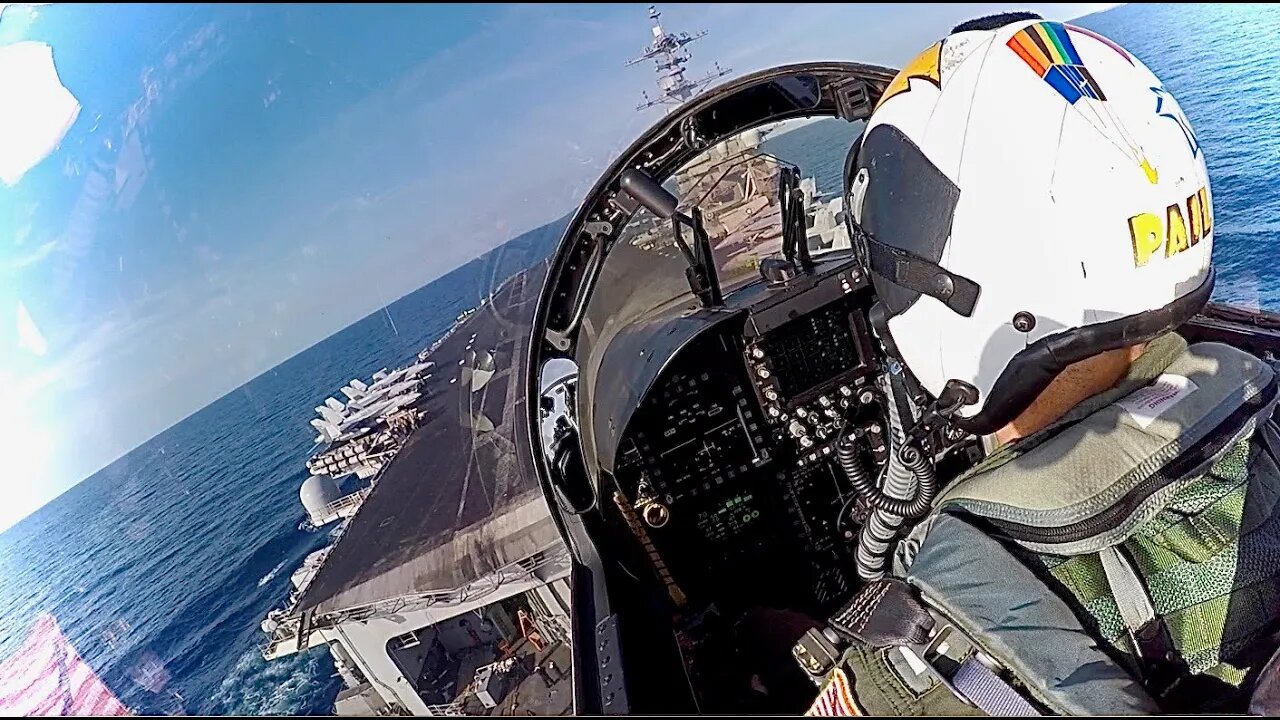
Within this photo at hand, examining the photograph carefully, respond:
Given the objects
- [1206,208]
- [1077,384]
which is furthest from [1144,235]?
[1077,384]

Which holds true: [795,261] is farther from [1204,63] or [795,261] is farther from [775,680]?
[1204,63]

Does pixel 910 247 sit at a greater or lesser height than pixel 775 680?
greater

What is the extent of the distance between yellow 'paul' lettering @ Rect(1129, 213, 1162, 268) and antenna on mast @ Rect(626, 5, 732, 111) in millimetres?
2380

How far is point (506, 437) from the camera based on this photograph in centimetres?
298

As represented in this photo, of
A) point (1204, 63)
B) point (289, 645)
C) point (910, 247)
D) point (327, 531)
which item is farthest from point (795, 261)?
point (289, 645)

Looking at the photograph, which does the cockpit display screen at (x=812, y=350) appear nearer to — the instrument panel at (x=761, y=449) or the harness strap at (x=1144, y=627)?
the instrument panel at (x=761, y=449)

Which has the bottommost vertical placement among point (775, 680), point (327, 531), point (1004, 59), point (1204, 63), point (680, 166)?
point (775, 680)

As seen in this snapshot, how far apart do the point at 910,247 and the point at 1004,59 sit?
1.59ft

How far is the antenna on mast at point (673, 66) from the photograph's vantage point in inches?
133

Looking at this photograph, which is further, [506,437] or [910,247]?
[506,437]

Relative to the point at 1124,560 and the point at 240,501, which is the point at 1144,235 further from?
the point at 240,501

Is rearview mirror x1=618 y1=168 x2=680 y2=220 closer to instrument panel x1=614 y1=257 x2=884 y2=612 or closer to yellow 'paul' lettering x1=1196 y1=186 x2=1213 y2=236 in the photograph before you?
instrument panel x1=614 y1=257 x2=884 y2=612

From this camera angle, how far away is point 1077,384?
5.05 feet

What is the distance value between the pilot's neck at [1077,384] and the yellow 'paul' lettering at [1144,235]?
0.71ft
